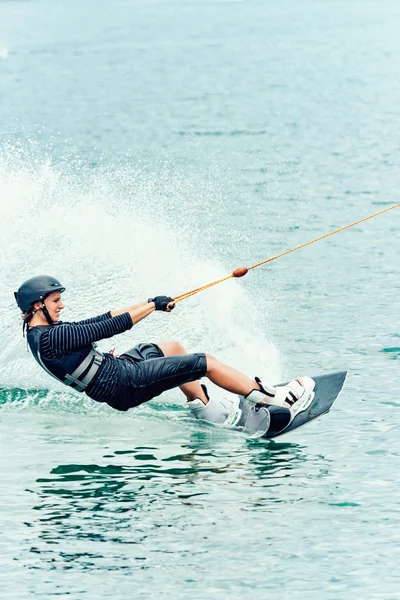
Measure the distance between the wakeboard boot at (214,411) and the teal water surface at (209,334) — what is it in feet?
0.55

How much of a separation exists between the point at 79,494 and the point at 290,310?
6.60 metres

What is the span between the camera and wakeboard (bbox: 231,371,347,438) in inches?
393

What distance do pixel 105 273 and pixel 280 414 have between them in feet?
13.7

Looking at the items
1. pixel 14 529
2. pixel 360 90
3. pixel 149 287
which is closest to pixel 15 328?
pixel 149 287

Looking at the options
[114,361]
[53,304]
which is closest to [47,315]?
[53,304]

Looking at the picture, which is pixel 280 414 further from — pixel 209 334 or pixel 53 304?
pixel 209 334

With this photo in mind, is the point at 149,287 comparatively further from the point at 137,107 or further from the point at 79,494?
the point at 137,107

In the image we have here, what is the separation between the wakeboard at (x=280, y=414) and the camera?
9.99m

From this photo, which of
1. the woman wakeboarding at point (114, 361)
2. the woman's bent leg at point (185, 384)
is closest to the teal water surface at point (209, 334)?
the woman's bent leg at point (185, 384)

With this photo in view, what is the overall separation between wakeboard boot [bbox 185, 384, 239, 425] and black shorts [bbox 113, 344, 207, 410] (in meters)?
0.56

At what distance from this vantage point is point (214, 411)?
33.8ft

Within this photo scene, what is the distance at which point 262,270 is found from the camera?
17.3 meters

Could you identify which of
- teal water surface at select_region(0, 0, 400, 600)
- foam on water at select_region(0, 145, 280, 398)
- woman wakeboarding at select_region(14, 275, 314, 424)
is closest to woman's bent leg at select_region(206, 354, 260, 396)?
woman wakeboarding at select_region(14, 275, 314, 424)

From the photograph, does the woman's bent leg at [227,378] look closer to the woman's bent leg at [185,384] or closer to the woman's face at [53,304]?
the woman's bent leg at [185,384]
